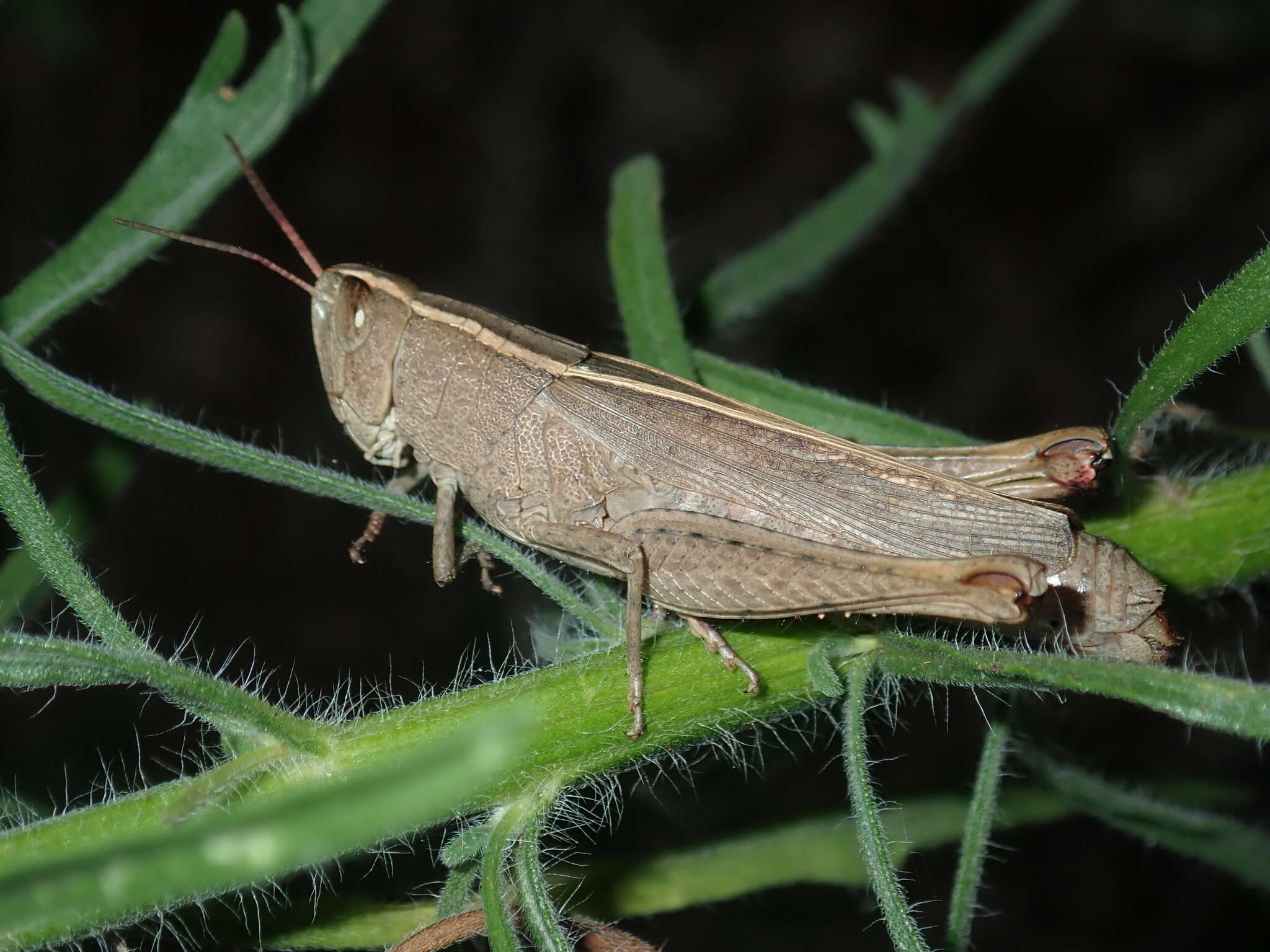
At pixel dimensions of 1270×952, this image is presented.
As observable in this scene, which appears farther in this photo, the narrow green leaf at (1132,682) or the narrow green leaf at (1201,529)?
the narrow green leaf at (1201,529)

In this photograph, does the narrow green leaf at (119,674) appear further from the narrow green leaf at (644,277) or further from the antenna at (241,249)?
the narrow green leaf at (644,277)

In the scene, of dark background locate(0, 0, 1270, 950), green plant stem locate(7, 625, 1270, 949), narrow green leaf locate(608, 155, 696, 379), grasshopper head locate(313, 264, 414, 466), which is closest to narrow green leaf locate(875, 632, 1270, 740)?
green plant stem locate(7, 625, 1270, 949)

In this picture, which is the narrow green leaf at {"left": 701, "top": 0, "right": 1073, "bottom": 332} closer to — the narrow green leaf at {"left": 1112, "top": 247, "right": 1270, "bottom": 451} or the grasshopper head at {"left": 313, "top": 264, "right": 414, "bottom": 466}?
the grasshopper head at {"left": 313, "top": 264, "right": 414, "bottom": 466}

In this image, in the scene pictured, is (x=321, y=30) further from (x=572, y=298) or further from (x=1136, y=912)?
(x=1136, y=912)

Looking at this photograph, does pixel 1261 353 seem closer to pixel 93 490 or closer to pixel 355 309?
pixel 355 309

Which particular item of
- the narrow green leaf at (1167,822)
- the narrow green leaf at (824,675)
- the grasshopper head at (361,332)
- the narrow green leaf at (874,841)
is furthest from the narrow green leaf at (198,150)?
the narrow green leaf at (1167,822)

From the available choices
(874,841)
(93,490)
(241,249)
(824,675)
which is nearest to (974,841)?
(874,841)
